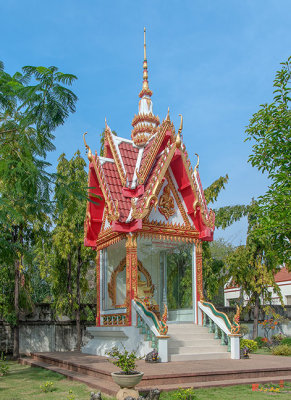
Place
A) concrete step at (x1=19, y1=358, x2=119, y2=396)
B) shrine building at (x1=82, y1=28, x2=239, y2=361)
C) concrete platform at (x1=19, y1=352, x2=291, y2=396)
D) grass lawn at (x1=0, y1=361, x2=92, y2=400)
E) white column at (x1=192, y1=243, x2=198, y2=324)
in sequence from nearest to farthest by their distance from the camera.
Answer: concrete step at (x1=19, y1=358, x2=119, y2=396) → grass lawn at (x1=0, y1=361, x2=92, y2=400) → concrete platform at (x1=19, y1=352, x2=291, y2=396) → shrine building at (x1=82, y1=28, x2=239, y2=361) → white column at (x1=192, y1=243, x2=198, y2=324)

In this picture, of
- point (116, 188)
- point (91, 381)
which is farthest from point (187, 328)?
point (116, 188)

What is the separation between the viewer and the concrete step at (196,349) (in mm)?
9703

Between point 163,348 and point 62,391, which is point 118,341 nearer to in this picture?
point 163,348

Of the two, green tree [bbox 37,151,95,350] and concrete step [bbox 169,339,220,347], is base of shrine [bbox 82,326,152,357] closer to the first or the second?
concrete step [bbox 169,339,220,347]

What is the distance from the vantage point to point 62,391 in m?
7.30

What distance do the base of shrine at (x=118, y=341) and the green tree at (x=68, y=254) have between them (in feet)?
8.00

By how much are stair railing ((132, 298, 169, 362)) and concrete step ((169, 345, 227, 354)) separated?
549 mm

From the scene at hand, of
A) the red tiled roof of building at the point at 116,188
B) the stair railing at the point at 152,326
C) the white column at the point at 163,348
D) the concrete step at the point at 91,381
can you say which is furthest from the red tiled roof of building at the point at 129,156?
the concrete step at the point at 91,381

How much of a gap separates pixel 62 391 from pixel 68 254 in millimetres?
7570

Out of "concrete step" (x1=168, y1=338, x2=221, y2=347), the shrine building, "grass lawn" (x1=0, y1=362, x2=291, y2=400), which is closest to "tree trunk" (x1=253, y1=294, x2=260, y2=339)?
the shrine building

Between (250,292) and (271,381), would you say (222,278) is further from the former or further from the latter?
(271,381)

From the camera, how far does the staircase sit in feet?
31.8

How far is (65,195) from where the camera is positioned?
7.77 meters

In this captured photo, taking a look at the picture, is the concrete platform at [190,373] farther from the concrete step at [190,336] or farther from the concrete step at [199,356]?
A: the concrete step at [190,336]
